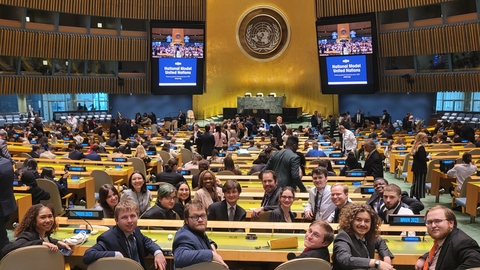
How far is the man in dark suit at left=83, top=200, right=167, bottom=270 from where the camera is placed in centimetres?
Result: 426

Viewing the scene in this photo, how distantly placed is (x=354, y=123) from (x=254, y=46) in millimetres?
8096

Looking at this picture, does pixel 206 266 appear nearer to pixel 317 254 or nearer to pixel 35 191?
pixel 317 254

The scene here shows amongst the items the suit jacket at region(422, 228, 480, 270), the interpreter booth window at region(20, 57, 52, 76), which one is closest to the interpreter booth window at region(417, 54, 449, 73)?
the interpreter booth window at region(20, 57, 52, 76)

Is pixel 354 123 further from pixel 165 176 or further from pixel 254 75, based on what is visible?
pixel 165 176

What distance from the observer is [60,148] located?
16078 mm

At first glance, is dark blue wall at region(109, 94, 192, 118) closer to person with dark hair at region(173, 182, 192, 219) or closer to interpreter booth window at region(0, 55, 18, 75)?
interpreter booth window at region(0, 55, 18, 75)

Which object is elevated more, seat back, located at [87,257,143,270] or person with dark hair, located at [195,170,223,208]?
person with dark hair, located at [195,170,223,208]

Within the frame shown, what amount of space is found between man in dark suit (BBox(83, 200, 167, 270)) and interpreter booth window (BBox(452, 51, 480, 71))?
22734mm

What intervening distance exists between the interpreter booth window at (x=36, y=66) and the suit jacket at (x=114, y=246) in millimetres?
22757

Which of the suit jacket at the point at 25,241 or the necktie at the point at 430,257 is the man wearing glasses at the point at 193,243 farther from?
the necktie at the point at 430,257

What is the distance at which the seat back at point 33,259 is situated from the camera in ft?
13.4

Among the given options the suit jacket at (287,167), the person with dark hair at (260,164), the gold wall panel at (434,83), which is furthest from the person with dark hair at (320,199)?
the gold wall panel at (434,83)

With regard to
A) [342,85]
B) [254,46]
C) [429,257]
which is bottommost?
[429,257]

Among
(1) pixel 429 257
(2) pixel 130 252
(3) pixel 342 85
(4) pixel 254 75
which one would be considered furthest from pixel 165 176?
(4) pixel 254 75
